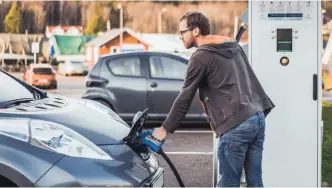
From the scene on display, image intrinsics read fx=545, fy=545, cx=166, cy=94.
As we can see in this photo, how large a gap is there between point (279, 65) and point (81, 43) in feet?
185

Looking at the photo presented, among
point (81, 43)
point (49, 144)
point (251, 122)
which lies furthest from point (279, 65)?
point (81, 43)

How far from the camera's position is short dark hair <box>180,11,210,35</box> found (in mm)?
3715

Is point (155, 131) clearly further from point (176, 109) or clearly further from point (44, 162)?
point (44, 162)

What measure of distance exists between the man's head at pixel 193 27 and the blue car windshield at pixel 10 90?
61.8 inches

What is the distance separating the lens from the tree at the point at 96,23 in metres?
63.8

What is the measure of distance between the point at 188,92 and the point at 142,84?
6.35 metres

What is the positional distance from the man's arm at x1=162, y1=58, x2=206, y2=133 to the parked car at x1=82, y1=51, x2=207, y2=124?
6182 mm

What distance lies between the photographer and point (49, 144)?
3516 millimetres

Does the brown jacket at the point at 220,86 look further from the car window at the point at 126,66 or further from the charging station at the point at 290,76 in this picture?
the car window at the point at 126,66

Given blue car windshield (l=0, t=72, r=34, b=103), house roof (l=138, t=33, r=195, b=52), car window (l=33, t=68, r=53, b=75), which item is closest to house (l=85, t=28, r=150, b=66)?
house roof (l=138, t=33, r=195, b=52)

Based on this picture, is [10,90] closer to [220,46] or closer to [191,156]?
[220,46]

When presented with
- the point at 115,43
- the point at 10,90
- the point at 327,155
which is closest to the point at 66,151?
the point at 10,90

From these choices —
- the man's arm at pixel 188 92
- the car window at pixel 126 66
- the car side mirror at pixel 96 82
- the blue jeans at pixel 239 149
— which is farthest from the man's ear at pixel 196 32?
the car side mirror at pixel 96 82

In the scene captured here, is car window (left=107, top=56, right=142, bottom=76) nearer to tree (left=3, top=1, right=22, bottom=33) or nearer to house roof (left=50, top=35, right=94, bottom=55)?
tree (left=3, top=1, right=22, bottom=33)
